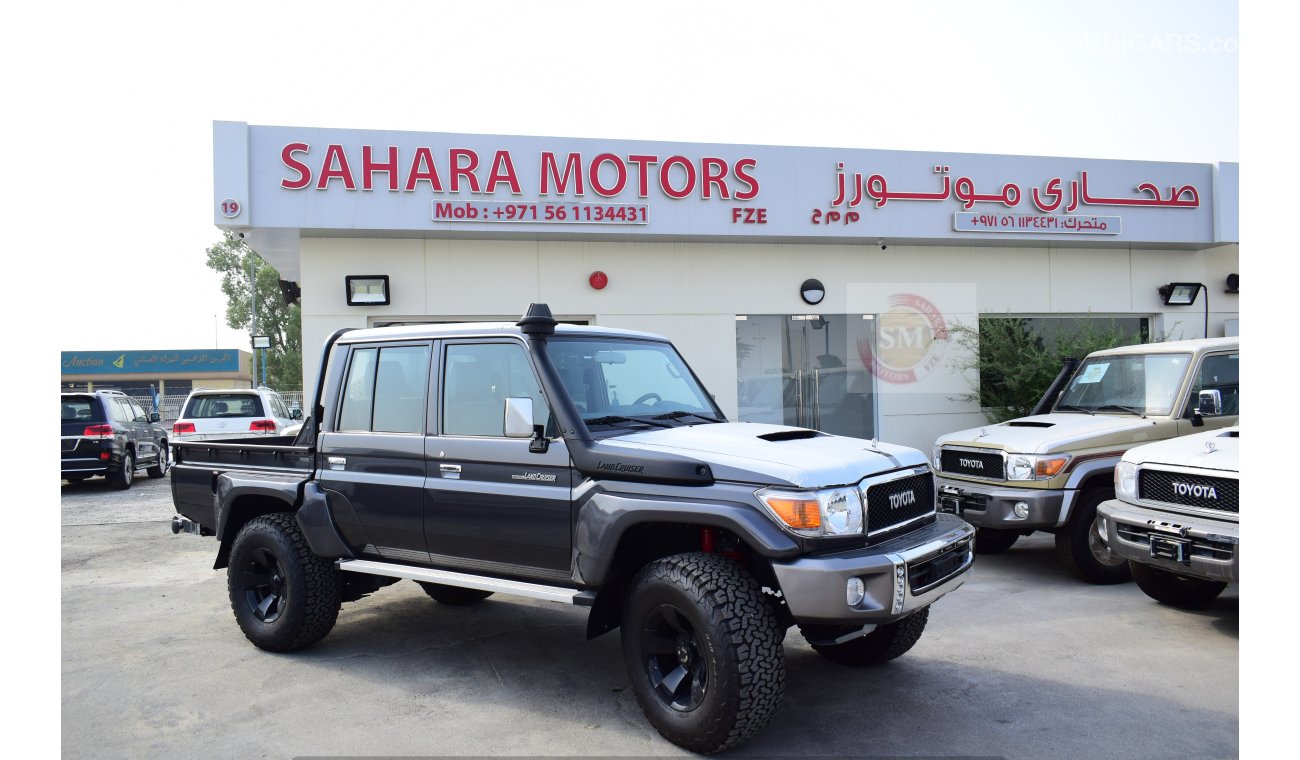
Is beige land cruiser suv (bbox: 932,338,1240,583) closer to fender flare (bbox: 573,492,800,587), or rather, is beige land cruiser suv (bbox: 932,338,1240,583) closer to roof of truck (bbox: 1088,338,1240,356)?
roof of truck (bbox: 1088,338,1240,356)

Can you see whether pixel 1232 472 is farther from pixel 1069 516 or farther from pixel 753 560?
pixel 753 560

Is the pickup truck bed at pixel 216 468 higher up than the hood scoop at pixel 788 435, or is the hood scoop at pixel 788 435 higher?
the hood scoop at pixel 788 435

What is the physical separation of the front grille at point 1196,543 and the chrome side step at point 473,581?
3655 mm

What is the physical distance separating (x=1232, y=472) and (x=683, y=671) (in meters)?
3.56

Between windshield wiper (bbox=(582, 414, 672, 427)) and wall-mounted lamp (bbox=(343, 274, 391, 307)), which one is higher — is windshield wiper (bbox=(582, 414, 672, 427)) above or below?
below

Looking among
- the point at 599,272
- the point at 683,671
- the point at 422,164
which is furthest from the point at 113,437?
the point at 683,671

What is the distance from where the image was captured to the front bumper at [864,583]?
389cm

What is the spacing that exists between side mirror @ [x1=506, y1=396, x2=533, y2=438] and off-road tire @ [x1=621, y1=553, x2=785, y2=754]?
93 centimetres

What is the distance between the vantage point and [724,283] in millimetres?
12781

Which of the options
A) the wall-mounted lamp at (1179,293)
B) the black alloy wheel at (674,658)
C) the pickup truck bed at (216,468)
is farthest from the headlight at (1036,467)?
the wall-mounted lamp at (1179,293)

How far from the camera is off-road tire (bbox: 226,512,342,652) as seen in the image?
5500 mm

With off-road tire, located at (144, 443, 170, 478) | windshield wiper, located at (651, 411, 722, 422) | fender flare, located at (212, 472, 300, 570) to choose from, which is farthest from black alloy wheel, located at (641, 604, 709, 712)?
off-road tire, located at (144, 443, 170, 478)

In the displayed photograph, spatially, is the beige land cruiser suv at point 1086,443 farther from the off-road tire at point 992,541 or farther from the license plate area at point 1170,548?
the license plate area at point 1170,548

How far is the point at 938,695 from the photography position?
479 cm
